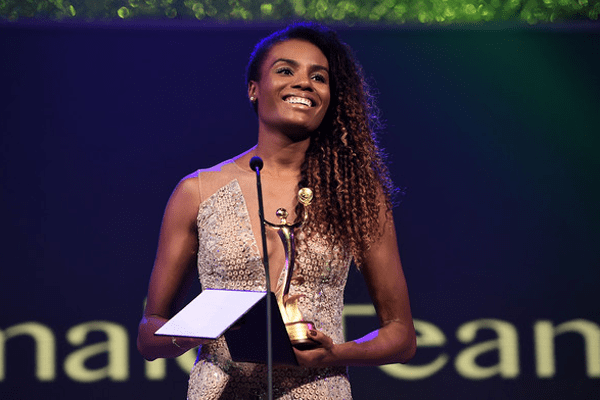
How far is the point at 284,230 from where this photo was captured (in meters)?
1.59

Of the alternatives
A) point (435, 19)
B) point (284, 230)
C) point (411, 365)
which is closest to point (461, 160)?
point (435, 19)

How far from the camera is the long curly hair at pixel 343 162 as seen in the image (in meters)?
1.92

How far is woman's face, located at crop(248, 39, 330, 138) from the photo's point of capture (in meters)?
1.95

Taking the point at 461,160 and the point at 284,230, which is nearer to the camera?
the point at 284,230

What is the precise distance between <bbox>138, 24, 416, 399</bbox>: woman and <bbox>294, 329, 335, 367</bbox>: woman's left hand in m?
0.06

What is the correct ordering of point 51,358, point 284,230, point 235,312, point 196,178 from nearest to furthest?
point 235,312 < point 284,230 < point 196,178 < point 51,358

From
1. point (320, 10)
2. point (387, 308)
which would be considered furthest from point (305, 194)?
point (320, 10)

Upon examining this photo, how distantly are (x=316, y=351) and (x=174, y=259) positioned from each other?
536mm

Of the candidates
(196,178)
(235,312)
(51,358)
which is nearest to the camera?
(235,312)

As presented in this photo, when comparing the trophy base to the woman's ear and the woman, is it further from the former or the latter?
the woman's ear

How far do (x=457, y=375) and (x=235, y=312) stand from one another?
2490 mm

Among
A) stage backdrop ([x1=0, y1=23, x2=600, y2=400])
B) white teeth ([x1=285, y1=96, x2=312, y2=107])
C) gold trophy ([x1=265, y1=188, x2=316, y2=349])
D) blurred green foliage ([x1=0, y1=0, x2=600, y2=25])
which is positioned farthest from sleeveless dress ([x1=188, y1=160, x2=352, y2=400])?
blurred green foliage ([x1=0, y1=0, x2=600, y2=25])

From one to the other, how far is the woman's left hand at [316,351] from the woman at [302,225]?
6cm

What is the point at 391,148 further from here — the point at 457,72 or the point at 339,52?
the point at 339,52
